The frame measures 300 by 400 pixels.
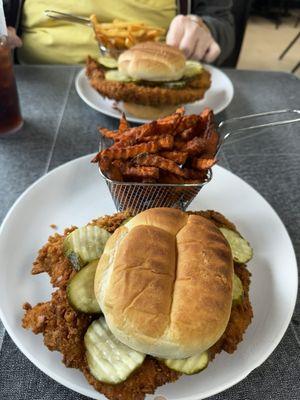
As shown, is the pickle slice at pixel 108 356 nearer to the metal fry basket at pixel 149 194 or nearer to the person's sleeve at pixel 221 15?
the metal fry basket at pixel 149 194

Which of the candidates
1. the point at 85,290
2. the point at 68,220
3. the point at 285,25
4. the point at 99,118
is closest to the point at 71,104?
the point at 99,118

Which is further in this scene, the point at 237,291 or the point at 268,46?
the point at 268,46

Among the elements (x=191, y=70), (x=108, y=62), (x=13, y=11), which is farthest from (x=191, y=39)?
(x=13, y=11)

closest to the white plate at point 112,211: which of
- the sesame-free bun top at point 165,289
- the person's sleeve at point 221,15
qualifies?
the sesame-free bun top at point 165,289

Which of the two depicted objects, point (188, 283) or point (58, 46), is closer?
point (188, 283)

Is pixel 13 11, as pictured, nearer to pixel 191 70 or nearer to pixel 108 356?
pixel 191 70

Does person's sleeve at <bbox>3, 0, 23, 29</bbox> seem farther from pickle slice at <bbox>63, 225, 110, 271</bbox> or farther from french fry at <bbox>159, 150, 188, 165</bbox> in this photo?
pickle slice at <bbox>63, 225, 110, 271</bbox>

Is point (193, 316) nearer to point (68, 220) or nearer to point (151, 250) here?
point (151, 250)
